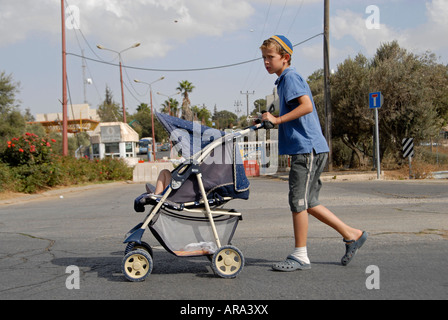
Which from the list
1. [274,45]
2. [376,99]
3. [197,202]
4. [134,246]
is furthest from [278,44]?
[376,99]

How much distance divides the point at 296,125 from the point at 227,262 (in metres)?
1.38

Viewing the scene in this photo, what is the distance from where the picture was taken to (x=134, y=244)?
13.6ft

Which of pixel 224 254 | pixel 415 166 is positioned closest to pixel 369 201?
pixel 224 254

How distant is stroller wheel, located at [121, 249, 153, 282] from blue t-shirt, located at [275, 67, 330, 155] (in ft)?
5.19

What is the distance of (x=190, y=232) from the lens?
14.0 ft

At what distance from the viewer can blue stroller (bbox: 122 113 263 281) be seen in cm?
399

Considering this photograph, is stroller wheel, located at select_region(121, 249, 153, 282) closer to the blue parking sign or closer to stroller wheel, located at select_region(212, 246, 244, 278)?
stroller wheel, located at select_region(212, 246, 244, 278)

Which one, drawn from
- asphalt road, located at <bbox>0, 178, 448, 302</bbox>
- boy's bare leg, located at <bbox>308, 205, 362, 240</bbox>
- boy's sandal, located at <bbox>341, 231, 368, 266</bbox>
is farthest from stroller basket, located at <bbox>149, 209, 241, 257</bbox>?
boy's sandal, located at <bbox>341, 231, 368, 266</bbox>

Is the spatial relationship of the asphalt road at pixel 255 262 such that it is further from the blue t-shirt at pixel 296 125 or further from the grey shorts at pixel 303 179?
the blue t-shirt at pixel 296 125

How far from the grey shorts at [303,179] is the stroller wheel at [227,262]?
645 millimetres

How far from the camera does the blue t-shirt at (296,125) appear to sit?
160 inches

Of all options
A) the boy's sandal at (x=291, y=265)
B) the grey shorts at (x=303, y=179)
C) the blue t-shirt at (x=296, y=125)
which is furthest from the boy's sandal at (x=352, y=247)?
the blue t-shirt at (x=296, y=125)
